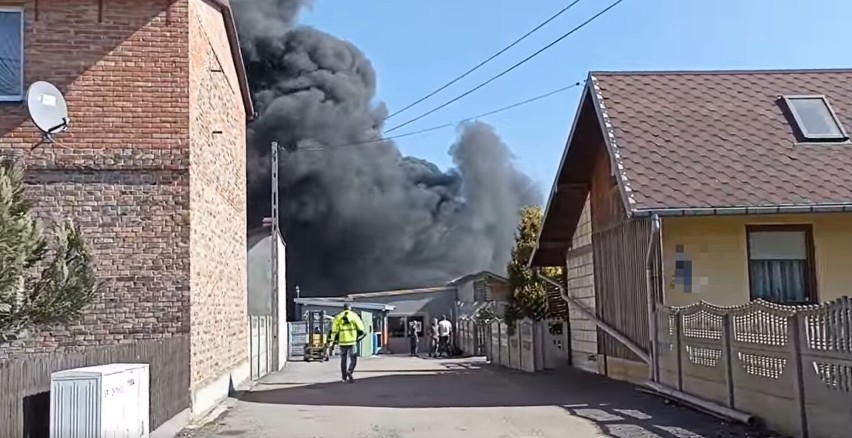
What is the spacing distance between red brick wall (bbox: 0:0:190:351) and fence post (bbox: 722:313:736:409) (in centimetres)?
692

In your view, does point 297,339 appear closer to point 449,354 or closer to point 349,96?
point 449,354

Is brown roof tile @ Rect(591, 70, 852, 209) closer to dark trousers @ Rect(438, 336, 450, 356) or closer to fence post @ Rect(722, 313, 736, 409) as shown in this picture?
fence post @ Rect(722, 313, 736, 409)

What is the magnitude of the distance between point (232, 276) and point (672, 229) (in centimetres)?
833

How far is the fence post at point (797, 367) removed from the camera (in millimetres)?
9438

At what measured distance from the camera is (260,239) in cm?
3312

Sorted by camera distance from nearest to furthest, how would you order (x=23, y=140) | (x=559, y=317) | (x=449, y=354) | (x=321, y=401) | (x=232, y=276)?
(x=23, y=140)
(x=321, y=401)
(x=232, y=276)
(x=559, y=317)
(x=449, y=354)

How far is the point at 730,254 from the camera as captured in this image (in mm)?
15203

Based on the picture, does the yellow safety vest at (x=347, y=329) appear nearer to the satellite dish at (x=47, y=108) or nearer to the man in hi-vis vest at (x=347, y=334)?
the man in hi-vis vest at (x=347, y=334)

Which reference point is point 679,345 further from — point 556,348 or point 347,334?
point 556,348

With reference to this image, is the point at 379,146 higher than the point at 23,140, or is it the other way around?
the point at 379,146

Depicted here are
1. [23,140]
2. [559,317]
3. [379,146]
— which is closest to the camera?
[23,140]

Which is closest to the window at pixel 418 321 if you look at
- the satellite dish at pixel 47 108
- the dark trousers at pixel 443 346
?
the dark trousers at pixel 443 346

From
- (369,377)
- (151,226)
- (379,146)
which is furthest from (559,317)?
(379,146)

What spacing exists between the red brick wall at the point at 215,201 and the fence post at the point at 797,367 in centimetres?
765
